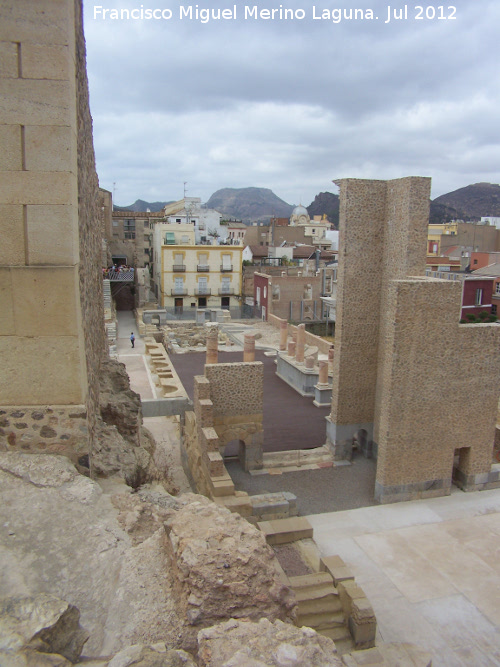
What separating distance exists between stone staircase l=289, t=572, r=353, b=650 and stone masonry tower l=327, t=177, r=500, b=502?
12.7 feet

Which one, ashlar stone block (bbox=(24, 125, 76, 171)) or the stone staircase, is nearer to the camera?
ashlar stone block (bbox=(24, 125, 76, 171))

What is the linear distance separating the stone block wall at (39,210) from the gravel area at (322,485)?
7.92m

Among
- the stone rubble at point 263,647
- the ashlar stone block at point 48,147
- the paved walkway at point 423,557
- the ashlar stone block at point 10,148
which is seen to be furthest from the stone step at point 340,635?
the ashlar stone block at point 10,148

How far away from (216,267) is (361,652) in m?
34.6

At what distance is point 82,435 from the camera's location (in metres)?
4.54

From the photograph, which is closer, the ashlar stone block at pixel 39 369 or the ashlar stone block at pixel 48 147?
the ashlar stone block at pixel 48 147

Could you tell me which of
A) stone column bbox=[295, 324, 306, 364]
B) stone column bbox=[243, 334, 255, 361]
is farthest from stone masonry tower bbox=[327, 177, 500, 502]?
stone column bbox=[295, 324, 306, 364]

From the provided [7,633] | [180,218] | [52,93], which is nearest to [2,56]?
[52,93]

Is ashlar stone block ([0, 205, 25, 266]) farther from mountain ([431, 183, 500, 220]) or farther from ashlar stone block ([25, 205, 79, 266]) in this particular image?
mountain ([431, 183, 500, 220])

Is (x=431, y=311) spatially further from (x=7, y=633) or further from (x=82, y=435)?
(x=7, y=633)

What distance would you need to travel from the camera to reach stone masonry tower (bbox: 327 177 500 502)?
1055 centimetres

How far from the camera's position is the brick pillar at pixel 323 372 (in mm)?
18017

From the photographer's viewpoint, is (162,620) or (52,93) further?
(52,93)

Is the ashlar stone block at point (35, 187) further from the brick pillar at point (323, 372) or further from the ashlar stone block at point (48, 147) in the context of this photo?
the brick pillar at point (323, 372)
